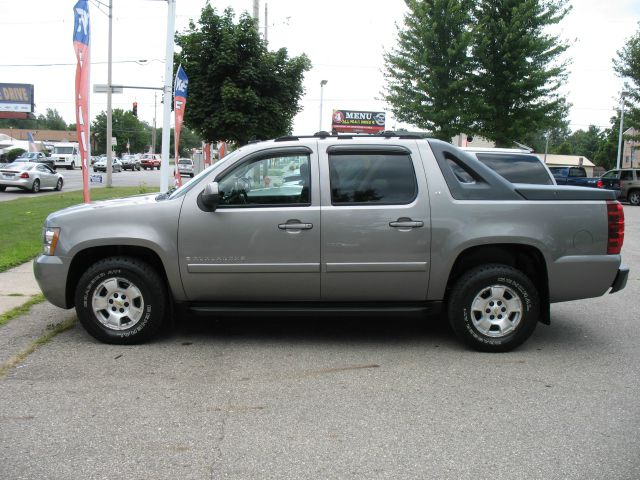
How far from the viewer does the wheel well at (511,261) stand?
5.37 m

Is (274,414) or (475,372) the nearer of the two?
(274,414)

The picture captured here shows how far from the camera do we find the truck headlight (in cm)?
535

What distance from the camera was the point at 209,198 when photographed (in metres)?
5.08

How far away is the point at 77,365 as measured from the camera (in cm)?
491

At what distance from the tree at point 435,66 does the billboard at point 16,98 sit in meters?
66.8

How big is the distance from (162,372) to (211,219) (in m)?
1.35

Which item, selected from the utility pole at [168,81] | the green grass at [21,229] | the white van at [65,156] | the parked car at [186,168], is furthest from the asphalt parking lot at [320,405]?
the white van at [65,156]

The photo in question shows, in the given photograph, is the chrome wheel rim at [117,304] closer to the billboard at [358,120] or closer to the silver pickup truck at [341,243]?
the silver pickup truck at [341,243]

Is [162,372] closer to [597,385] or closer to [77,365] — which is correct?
[77,365]

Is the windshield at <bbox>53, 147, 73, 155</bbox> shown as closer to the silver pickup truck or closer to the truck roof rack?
the silver pickup truck

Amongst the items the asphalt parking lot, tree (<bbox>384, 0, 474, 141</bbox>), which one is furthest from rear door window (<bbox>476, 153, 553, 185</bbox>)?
tree (<bbox>384, 0, 474, 141</bbox>)

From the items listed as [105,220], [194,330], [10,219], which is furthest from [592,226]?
[10,219]

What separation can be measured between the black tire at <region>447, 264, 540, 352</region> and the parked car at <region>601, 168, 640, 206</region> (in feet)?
86.2

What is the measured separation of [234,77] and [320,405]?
1394cm
